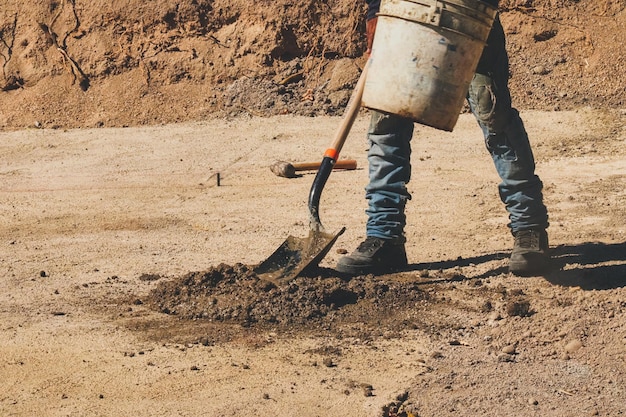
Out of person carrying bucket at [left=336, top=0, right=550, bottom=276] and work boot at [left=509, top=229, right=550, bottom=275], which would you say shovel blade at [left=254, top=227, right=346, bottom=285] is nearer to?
person carrying bucket at [left=336, top=0, right=550, bottom=276]

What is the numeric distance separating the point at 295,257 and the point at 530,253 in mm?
1062

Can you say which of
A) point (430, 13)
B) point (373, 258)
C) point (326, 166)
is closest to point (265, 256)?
point (373, 258)

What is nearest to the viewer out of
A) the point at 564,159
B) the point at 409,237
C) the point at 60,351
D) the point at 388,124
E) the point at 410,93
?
the point at 60,351

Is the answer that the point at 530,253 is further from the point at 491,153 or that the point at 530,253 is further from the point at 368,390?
the point at 368,390

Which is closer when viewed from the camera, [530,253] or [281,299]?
[281,299]

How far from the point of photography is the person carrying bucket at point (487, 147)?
4.36 meters

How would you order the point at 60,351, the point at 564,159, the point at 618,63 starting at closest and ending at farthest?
the point at 60,351
the point at 564,159
the point at 618,63

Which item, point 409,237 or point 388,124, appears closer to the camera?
point 388,124

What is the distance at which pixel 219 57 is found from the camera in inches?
368

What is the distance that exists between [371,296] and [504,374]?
93 centimetres

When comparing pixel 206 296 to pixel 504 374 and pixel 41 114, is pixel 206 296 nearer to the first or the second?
pixel 504 374

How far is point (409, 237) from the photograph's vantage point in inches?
224

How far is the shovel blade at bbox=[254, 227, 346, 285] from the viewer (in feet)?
15.2

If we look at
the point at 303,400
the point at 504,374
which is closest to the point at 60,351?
the point at 303,400
